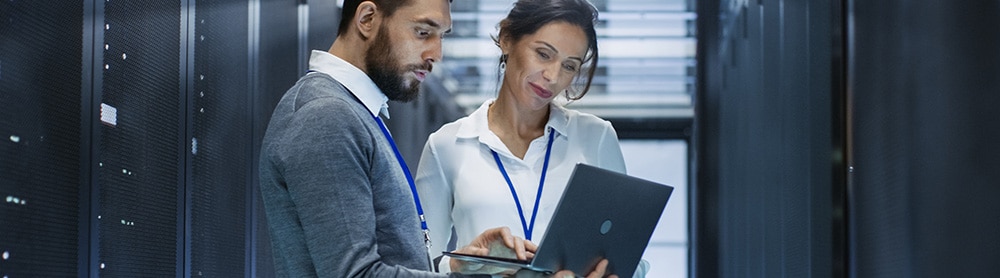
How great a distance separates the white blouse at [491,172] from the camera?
296 centimetres

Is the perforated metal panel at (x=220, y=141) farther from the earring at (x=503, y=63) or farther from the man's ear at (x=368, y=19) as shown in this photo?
the man's ear at (x=368, y=19)

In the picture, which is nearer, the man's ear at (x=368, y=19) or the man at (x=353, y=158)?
the man at (x=353, y=158)

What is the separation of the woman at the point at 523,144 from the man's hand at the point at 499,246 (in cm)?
51

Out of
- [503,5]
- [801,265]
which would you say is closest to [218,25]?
[801,265]

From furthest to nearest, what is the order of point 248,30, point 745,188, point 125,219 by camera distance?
point 745,188
point 248,30
point 125,219

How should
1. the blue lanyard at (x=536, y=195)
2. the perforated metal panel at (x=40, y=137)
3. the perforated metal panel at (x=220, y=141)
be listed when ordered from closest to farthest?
the perforated metal panel at (x=40, y=137)
the blue lanyard at (x=536, y=195)
the perforated metal panel at (x=220, y=141)

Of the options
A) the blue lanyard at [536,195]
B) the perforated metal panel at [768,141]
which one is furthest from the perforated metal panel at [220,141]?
the perforated metal panel at [768,141]

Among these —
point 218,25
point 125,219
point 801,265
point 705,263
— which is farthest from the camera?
point 705,263

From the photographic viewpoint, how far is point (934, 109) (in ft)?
8.00

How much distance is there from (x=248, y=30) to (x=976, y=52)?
3.76m

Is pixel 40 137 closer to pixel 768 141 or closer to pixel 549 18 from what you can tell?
pixel 549 18

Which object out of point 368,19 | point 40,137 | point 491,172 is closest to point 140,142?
point 40,137

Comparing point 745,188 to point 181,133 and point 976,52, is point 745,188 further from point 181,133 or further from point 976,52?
point 976,52

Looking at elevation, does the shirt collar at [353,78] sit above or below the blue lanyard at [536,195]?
above
